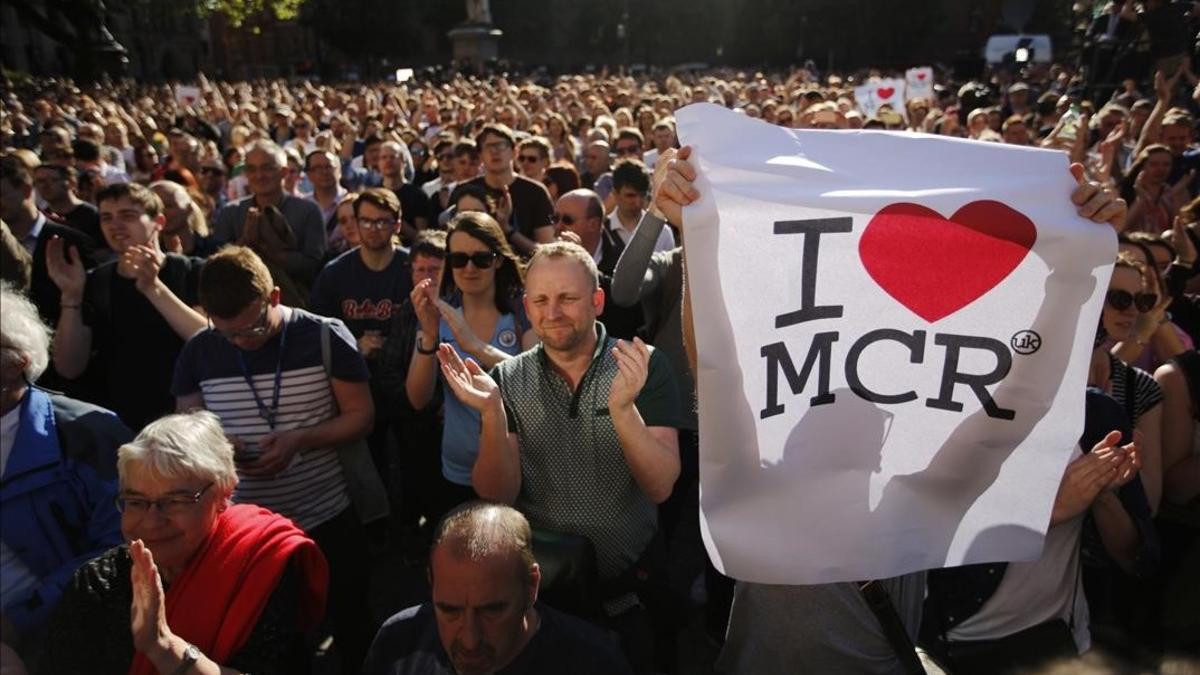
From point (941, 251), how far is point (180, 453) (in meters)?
1.88

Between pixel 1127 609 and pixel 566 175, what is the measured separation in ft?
14.5

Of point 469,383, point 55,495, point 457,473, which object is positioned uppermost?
point 469,383

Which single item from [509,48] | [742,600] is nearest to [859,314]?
[742,600]

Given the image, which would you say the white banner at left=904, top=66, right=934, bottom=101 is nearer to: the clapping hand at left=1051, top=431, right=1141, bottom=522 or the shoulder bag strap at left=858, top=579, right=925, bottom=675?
the clapping hand at left=1051, top=431, right=1141, bottom=522

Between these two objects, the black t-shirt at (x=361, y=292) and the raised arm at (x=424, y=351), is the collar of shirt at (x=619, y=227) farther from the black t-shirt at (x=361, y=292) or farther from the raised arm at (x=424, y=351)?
the raised arm at (x=424, y=351)

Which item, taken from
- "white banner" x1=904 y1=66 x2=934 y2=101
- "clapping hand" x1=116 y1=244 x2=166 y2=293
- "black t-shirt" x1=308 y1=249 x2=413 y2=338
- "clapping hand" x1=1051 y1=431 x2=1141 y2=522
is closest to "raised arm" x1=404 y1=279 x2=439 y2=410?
"black t-shirt" x1=308 y1=249 x2=413 y2=338

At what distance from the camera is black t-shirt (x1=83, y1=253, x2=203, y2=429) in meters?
3.82

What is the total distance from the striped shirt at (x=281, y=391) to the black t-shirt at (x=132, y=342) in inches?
25.8

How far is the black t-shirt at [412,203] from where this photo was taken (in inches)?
264

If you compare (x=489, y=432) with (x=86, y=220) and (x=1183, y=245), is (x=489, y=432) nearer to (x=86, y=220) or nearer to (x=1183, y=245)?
(x=1183, y=245)

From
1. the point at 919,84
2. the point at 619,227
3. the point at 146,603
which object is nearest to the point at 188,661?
the point at 146,603

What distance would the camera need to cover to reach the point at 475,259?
3701 millimetres

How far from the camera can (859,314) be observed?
2297mm

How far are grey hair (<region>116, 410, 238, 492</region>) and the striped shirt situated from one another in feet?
2.21
